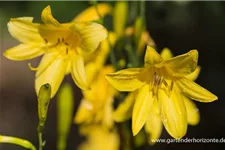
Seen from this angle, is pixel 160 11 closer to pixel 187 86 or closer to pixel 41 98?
pixel 187 86

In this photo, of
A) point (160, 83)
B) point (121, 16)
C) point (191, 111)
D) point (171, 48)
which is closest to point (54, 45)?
point (121, 16)

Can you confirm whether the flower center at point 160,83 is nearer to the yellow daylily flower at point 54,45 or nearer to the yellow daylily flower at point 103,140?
the yellow daylily flower at point 54,45

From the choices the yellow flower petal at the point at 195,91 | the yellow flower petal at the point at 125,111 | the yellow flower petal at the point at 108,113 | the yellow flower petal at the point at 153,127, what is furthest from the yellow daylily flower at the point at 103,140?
the yellow flower petal at the point at 195,91

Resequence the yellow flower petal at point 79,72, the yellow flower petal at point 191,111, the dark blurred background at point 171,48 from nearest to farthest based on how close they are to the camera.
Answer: the yellow flower petal at point 79,72, the yellow flower petal at point 191,111, the dark blurred background at point 171,48

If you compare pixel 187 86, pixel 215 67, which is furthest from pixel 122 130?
pixel 215 67

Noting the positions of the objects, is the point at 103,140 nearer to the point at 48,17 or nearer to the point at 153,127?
the point at 153,127

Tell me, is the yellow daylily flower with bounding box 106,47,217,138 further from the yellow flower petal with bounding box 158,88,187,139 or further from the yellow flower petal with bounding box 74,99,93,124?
the yellow flower petal with bounding box 74,99,93,124
